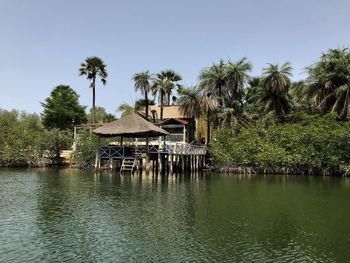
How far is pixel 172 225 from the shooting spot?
15398mm

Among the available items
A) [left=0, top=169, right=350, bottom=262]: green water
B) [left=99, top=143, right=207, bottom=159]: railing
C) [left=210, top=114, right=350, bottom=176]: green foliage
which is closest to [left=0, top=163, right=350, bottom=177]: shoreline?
[left=210, top=114, right=350, bottom=176]: green foliage

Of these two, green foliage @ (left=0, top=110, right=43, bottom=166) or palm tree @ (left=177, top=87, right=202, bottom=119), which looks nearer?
palm tree @ (left=177, top=87, right=202, bottom=119)

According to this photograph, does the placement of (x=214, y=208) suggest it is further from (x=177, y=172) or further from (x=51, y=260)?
(x=177, y=172)

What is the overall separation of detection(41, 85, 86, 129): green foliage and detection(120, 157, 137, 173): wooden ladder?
86.4 feet

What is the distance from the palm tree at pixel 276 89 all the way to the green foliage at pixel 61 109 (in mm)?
31401

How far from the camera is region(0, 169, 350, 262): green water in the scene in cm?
1160

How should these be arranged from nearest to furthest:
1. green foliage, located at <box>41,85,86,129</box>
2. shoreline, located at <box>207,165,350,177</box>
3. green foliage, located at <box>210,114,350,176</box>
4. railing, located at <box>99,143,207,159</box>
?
green foliage, located at <box>210,114,350,176</box>
shoreline, located at <box>207,165,350,177</box>
railing, located at <box>99,143,207,159</box>
green foliage, located at <box>41,85,86,129</box>

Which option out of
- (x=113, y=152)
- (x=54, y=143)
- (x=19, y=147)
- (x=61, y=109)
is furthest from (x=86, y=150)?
(x=61, y=109)

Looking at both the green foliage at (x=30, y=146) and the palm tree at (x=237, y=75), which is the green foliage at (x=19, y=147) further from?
the palm tree at (x=237, y=75)

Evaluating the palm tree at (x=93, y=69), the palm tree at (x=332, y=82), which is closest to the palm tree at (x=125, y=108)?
the palm tree at (x=93, y=69)

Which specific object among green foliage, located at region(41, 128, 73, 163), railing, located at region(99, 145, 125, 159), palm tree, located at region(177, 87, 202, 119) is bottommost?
railing, located at region(99, 145, 125, 159)

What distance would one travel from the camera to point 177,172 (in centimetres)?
4222

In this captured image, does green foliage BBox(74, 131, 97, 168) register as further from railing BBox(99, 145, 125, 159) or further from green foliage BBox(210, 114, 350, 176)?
green foliage BBox(210, 114, 350, 176)

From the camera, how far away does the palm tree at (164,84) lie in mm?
51531
